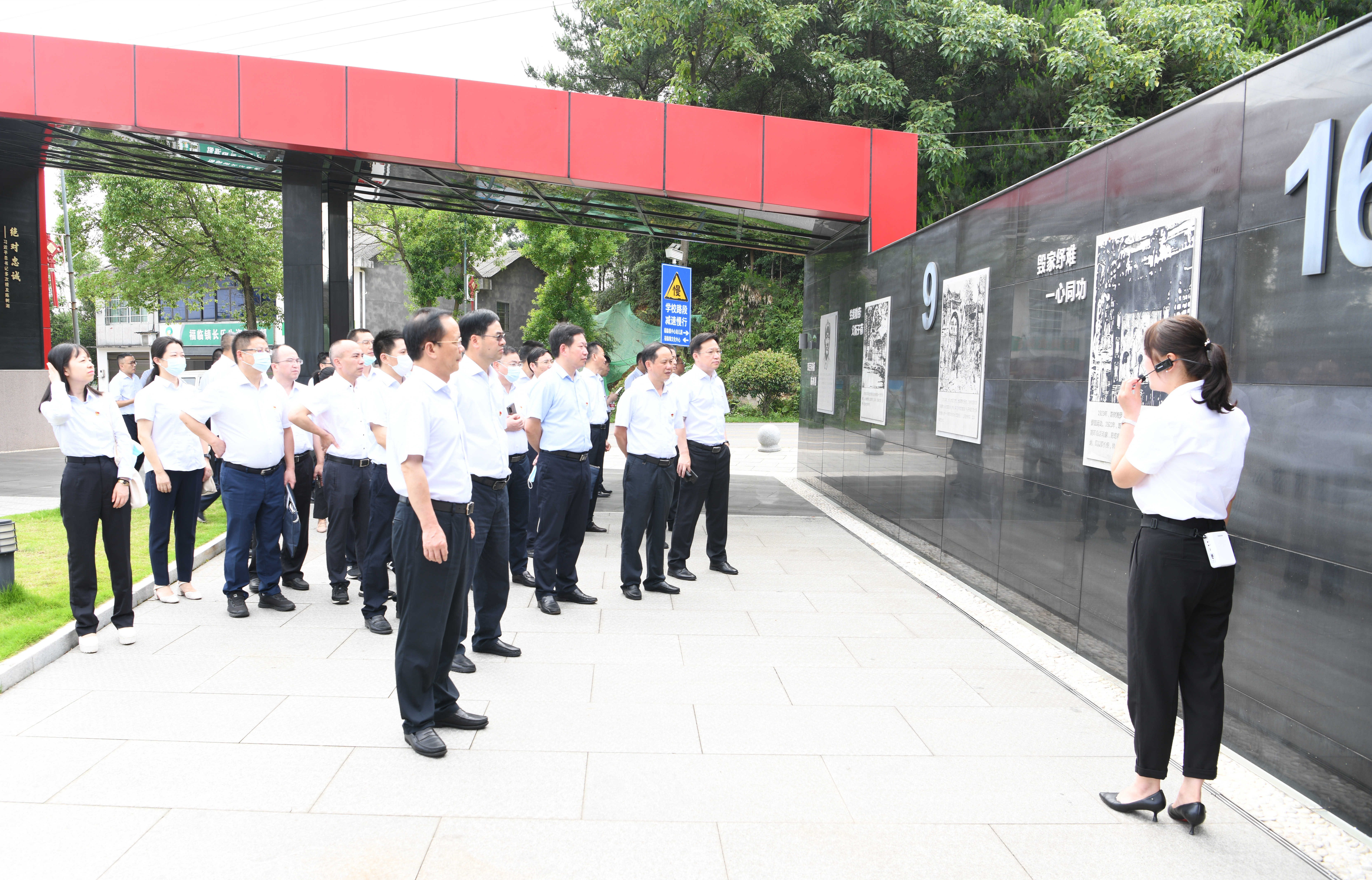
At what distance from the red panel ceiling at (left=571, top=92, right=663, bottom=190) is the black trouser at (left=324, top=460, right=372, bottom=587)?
4.53 m

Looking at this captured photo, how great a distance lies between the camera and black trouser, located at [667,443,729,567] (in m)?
6.75

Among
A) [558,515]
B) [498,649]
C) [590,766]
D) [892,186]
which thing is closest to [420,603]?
[590,766]

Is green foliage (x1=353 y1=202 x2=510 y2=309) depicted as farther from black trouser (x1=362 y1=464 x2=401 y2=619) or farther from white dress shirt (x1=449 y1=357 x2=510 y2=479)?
white dress shirt (x1=449 y1=357 x2=510 y2=479)

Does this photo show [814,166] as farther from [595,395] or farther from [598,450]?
[598,450]

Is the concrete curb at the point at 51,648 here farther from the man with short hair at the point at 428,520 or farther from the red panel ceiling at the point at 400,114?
the red panel ceiling at the point at 400,114

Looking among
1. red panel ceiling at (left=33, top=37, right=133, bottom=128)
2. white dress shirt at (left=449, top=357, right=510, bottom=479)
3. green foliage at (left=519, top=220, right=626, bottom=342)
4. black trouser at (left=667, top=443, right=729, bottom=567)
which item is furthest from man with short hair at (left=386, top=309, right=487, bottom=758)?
green foliage at (left=519, top=220, right=626, bottom=342)

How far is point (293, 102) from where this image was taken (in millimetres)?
8422

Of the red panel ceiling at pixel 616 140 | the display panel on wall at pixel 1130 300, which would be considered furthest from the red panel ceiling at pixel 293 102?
the display panel on wall at pixel 1130 300

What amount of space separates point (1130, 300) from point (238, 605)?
542 centimetres

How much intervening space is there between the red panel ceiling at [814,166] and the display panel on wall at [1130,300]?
4.74 meters

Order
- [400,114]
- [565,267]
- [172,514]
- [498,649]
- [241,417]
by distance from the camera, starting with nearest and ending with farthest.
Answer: [498,649], [241,417], [172,514], [400,114], [565,267]

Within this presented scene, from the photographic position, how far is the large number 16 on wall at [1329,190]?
304 centimetres

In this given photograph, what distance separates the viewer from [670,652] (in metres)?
4.87

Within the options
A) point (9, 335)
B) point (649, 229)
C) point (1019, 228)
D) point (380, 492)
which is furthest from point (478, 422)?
point (9, 335)
